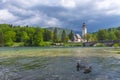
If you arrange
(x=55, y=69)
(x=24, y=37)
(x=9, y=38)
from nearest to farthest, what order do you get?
(x=55, y=69), (x=9, y=38), (x=24, y=37)

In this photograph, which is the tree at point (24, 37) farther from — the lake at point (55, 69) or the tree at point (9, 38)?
the lake at point (55, 69)

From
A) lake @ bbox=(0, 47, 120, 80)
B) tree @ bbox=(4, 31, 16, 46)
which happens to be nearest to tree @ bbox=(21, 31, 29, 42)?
tree @ bbox=(4, 31, 16, 46)

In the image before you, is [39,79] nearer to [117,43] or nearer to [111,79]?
[111,79]

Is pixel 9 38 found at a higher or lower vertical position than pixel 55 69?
higher

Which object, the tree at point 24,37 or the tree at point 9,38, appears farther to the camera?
the tree at point 24,37

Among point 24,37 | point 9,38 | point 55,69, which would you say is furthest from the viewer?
point 24,37

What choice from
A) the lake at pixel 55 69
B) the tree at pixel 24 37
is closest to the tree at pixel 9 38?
the tree at pixel 24 37

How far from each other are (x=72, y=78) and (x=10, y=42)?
512 feet

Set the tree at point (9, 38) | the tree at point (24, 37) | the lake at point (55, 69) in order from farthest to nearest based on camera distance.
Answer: the tree at point (24, 37)
the tree at point (9, 38)
the lake at point (55, 69)

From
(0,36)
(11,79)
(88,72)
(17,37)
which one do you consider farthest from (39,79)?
(17,37)

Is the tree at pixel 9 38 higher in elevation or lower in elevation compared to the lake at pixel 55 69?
higher

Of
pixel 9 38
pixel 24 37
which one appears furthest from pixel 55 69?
pixel 24 37

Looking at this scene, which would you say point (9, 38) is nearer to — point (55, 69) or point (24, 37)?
point (24, 37)

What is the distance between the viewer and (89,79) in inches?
887
